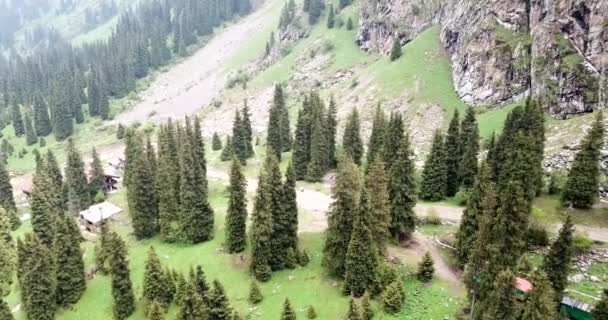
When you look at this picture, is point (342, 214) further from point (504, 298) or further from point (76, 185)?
point (76, 185)

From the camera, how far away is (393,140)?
2936 inches

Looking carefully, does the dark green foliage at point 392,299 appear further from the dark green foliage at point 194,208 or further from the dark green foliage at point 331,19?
the dark green foliage at point 331,19

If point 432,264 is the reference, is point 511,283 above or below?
above

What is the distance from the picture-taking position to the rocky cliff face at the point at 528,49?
259ft

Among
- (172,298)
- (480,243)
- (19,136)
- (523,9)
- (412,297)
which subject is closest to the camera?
(480,243)

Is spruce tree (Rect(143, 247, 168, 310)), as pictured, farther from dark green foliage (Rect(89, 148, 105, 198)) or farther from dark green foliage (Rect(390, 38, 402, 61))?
dark green foliage (Rect(390, 38, 402, 61))

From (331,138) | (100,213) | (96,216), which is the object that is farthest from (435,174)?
(96,216)

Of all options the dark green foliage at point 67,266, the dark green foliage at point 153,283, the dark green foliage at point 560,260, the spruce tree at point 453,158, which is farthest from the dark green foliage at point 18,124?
the dark green foliage at point 560,260

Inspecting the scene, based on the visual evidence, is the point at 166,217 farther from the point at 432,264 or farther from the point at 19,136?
the point at 19,136

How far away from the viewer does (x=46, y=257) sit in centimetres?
6003

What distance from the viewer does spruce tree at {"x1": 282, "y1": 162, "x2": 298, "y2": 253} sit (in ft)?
200

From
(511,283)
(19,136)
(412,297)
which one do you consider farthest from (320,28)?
(511,283)

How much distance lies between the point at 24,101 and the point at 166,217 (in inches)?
6223

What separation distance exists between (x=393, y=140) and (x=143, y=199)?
131 feet
